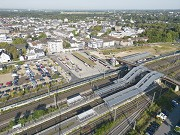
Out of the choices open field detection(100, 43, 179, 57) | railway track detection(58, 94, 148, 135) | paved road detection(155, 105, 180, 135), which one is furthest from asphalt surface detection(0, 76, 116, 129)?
open field detection(100, 43, 179, 57)

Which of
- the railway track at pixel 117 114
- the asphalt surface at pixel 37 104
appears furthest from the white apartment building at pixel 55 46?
the railway track at pixel 117 114

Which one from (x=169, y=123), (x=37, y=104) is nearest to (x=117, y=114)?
(x=169, y=123)

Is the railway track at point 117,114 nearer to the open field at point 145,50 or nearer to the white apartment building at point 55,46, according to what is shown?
the open field at point 145,50

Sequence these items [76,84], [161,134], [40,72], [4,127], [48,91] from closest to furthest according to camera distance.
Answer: [161,134], [4,127], [48,91], [76,84], [40,72]

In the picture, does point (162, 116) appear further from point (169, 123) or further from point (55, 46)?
point (55, 46)

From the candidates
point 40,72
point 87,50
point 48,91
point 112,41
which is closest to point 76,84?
point 48,91

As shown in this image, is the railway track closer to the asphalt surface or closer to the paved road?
the paved road

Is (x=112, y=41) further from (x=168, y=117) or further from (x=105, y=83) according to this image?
(x=168, y=117)
